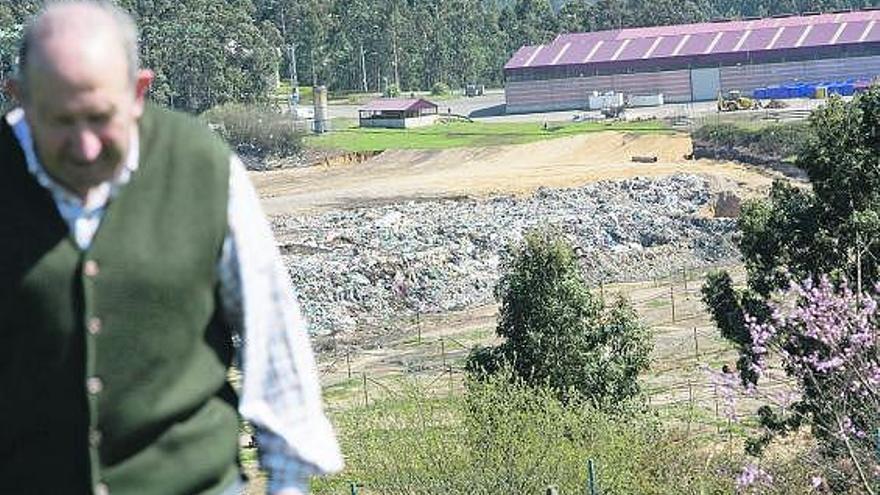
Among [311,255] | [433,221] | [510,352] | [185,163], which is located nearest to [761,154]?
[433,221]

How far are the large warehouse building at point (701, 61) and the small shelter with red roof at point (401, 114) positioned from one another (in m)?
6.39

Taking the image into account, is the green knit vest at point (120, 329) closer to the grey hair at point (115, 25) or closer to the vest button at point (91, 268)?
the vest button at point (91, 268)

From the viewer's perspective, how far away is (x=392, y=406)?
21.0m

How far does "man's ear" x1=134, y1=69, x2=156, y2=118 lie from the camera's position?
8.17ft

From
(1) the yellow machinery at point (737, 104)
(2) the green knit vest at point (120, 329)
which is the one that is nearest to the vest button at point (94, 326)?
(2) the green knit vest at point (120, 329)

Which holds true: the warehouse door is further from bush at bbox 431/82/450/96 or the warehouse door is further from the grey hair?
the grey hair

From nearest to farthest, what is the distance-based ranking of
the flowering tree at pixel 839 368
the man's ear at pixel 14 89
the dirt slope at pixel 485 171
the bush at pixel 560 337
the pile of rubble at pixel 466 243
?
the man's ear at pixel 14 89, the flowering tree at pixel 839 368, the bush at pixel 560 337, the pile of rubble at pixel 466 243, the dirt slope at pixel 485 171

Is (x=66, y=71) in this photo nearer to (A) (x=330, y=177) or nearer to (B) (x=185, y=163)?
(B) (x=185, y=163)

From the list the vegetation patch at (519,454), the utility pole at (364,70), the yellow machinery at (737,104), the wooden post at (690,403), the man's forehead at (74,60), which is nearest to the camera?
the man's forehead at (74,60)

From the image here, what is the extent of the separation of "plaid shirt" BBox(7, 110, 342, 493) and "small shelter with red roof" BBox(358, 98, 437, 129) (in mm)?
79397

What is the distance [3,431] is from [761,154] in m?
60.0

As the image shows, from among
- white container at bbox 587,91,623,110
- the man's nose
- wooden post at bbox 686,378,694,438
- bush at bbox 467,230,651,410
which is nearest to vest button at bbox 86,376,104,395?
the man's nose

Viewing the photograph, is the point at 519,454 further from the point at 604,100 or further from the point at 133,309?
the point at 604,100

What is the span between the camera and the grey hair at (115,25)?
238cm
